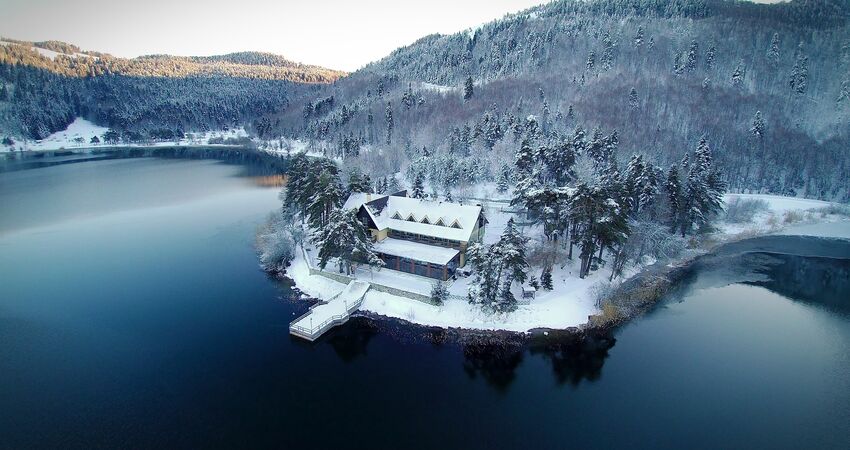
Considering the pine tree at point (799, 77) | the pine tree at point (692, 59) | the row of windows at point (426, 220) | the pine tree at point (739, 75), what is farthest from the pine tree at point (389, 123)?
the pine tree at point (799, 77)

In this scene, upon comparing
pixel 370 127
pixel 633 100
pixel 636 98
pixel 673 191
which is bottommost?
pixel 673 191

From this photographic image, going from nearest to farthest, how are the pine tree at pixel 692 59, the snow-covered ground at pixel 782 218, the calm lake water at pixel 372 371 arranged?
the calm lake water at pixel 372 371
the snow-covered ground at pixel 782 218
the pine tree at pixel 692 59

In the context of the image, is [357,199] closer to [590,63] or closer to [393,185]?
[393,185]

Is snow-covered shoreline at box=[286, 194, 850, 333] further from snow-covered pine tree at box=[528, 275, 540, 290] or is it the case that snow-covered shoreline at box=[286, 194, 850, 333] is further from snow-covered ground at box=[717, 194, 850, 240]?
snow-covered ground at box=[717, 194, 850, 240]

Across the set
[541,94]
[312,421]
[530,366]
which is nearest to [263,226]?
[312,421]

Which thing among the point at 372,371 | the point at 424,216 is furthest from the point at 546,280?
the point at 372,371

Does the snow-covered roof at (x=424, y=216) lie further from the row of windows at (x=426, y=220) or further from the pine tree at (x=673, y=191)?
the pine tree at (x=673, y=191)
